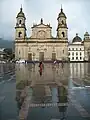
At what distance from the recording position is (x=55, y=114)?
23.2 ft

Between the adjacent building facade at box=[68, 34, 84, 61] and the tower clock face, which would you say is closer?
the tower clock face

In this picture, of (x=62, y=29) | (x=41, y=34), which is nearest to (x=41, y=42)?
(x=41, y=34)

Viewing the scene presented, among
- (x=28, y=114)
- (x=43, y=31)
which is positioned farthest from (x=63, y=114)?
(x=43, y=31)

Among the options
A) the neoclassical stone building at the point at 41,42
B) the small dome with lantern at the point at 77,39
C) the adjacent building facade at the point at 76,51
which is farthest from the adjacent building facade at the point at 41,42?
the small dome with lantern at the point at 77,39

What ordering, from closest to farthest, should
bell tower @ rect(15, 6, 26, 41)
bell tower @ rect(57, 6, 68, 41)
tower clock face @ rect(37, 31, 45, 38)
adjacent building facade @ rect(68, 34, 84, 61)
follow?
bell tower @ rect(57, 6, 68, 41) → bell tower @ rect(15, 6, 26, 41) → tower clock face @ rect(37, 31, 45, 38) → adjacent building facade @ rect(68, 34, 84, 61)

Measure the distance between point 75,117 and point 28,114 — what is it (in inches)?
52.6

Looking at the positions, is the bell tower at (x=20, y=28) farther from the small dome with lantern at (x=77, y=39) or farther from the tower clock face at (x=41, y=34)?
the small dome with lantern at (x=77, y=39)

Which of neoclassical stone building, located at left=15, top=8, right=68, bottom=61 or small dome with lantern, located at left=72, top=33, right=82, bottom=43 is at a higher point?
small dome with lantern, located at left=72, top=33, right=82, bottom=43

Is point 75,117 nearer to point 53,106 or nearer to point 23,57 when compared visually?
point 53,106

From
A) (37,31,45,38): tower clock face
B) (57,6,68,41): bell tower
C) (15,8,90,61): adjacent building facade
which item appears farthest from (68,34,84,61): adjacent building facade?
(37,31,45,38): tower clock face

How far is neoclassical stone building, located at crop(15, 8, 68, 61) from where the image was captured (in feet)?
338

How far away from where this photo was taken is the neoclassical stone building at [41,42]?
338ft

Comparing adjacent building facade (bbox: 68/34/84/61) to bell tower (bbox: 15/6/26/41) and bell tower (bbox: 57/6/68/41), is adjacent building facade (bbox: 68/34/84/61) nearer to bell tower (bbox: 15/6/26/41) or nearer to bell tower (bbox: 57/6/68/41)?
bell tower (bbox: 57/6/68/41)

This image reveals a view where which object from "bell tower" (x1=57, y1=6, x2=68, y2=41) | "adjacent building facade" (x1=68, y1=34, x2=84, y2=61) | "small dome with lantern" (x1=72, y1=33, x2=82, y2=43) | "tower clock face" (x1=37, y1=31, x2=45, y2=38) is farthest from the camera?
"small dome with lantern" (x1=72, y1=33, x2=82, y2=43)
